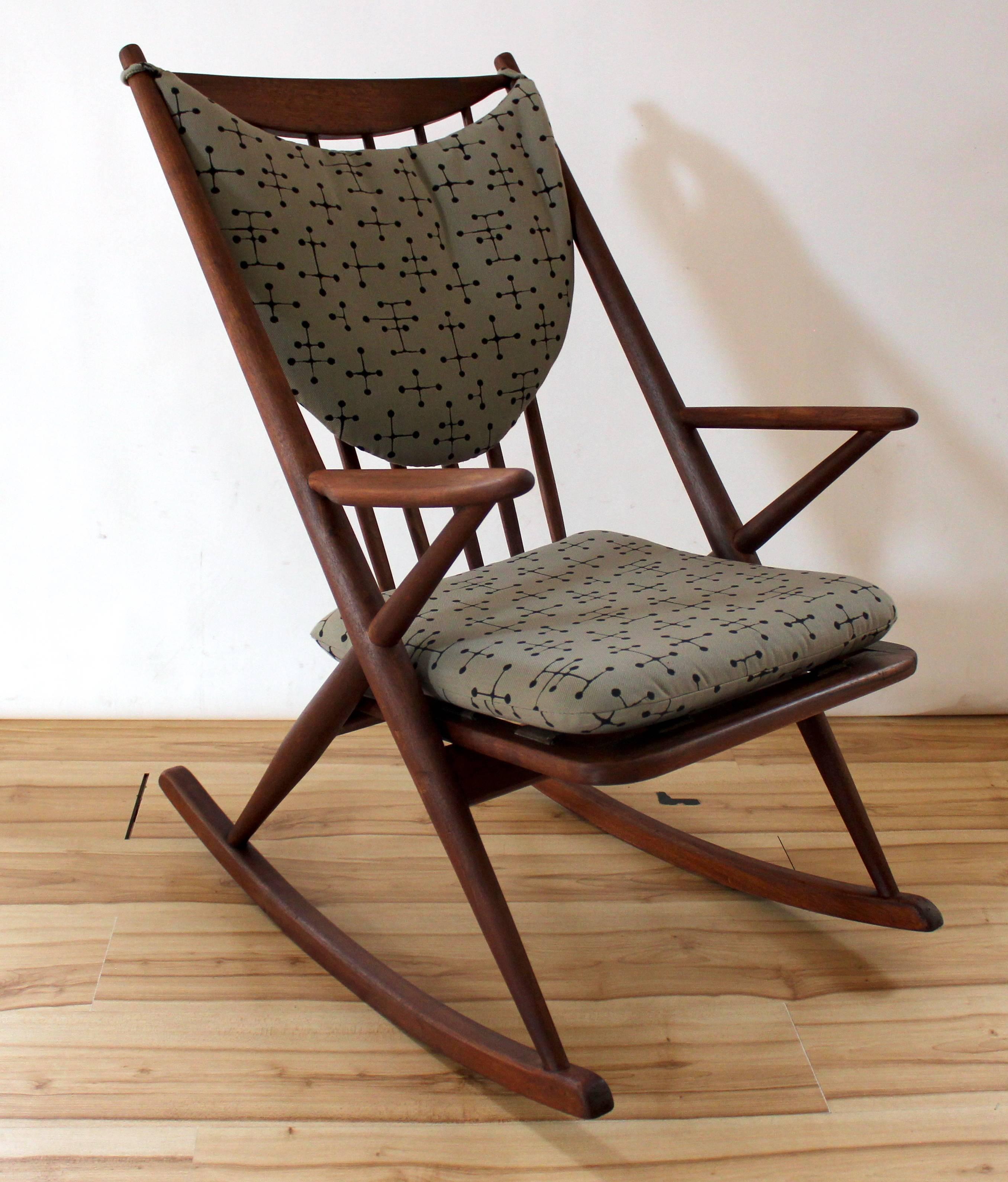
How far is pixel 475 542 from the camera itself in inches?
50.5

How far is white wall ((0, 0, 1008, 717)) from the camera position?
1463 mm

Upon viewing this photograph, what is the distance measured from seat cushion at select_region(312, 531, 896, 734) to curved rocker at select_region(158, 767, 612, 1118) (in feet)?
1.00

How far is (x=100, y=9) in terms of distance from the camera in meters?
1.44

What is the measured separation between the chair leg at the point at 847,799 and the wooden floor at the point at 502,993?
0.08 meters

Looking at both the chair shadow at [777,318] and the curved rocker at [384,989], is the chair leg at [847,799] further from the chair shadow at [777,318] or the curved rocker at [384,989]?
the chair shadow at [777,318]

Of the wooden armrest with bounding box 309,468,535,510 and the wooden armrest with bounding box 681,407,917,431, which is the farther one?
the wooden armrest with bounding box 681,407,917,431

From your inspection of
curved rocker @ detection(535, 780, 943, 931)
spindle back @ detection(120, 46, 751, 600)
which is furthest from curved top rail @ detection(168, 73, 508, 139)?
curved rocker @ detection(535, 780, 943, 931)

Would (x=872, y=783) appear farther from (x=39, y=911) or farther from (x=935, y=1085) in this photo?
(x=39, y=911)

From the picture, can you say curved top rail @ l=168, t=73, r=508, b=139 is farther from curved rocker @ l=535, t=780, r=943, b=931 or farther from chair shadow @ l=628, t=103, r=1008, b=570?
curved rocker @ l=535, t=780, r=943, b=931

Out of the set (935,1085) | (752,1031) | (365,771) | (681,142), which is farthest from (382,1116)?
(681,142)

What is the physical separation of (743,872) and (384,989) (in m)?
0.43

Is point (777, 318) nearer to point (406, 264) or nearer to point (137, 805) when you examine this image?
point (406, 264)

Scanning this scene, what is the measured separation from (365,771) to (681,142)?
999mm

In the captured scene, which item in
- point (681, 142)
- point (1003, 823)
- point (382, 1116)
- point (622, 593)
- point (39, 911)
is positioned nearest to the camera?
point (382, 1116)
